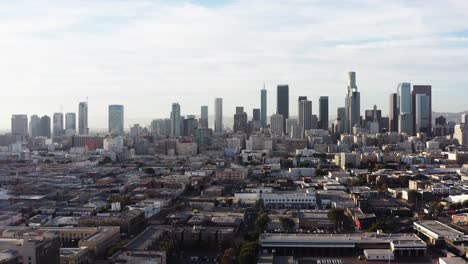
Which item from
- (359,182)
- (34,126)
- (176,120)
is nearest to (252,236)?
(359,182)

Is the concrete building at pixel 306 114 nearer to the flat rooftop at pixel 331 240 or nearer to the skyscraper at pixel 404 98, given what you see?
the skyscraper at pixel 404 98

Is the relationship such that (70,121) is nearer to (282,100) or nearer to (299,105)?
(282,100)

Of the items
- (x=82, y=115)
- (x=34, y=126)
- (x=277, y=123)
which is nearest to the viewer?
(x=277, y=123)

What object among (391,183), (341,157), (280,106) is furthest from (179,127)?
(391,183)

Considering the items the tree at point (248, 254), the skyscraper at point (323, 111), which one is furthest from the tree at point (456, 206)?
the skyscraper at point (323, 111)

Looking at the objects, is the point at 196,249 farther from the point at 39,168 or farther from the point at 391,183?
the point at 39,168

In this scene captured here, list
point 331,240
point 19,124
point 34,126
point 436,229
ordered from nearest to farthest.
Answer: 1. point 331,240
2. point 436,229
3. point 19,124
4. point 34,126

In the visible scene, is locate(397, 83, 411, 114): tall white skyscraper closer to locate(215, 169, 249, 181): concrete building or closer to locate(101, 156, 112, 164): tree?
locate(101, 156, 112, 164): tree
